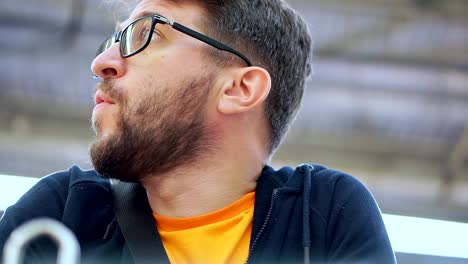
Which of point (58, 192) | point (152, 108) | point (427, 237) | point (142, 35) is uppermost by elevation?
point (142, 35)

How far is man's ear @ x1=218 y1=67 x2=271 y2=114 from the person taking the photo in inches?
42.7

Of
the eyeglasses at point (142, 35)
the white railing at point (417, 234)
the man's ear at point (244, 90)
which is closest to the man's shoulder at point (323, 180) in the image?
the man's ear at point (244, 90)

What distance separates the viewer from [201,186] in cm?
105

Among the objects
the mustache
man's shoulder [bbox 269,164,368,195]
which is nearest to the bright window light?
man's shoulder [bbox 269,164,368,195]

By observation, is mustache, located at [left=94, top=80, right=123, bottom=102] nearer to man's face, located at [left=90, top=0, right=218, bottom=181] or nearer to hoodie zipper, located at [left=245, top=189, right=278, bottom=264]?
man's face, located at [left=90, top=0, right=218, bottom=181]

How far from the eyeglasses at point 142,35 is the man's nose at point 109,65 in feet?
0.04

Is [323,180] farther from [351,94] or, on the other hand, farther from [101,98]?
[351,94]

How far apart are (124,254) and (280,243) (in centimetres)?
21

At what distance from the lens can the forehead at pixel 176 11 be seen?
1.09 m

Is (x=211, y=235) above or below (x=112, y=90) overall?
below

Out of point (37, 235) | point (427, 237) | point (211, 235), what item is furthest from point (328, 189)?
point (427, 237)

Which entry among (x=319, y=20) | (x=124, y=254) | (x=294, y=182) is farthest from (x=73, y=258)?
(x=319, y=20)

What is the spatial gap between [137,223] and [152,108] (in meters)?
0.16

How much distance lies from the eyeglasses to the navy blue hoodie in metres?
0.20
